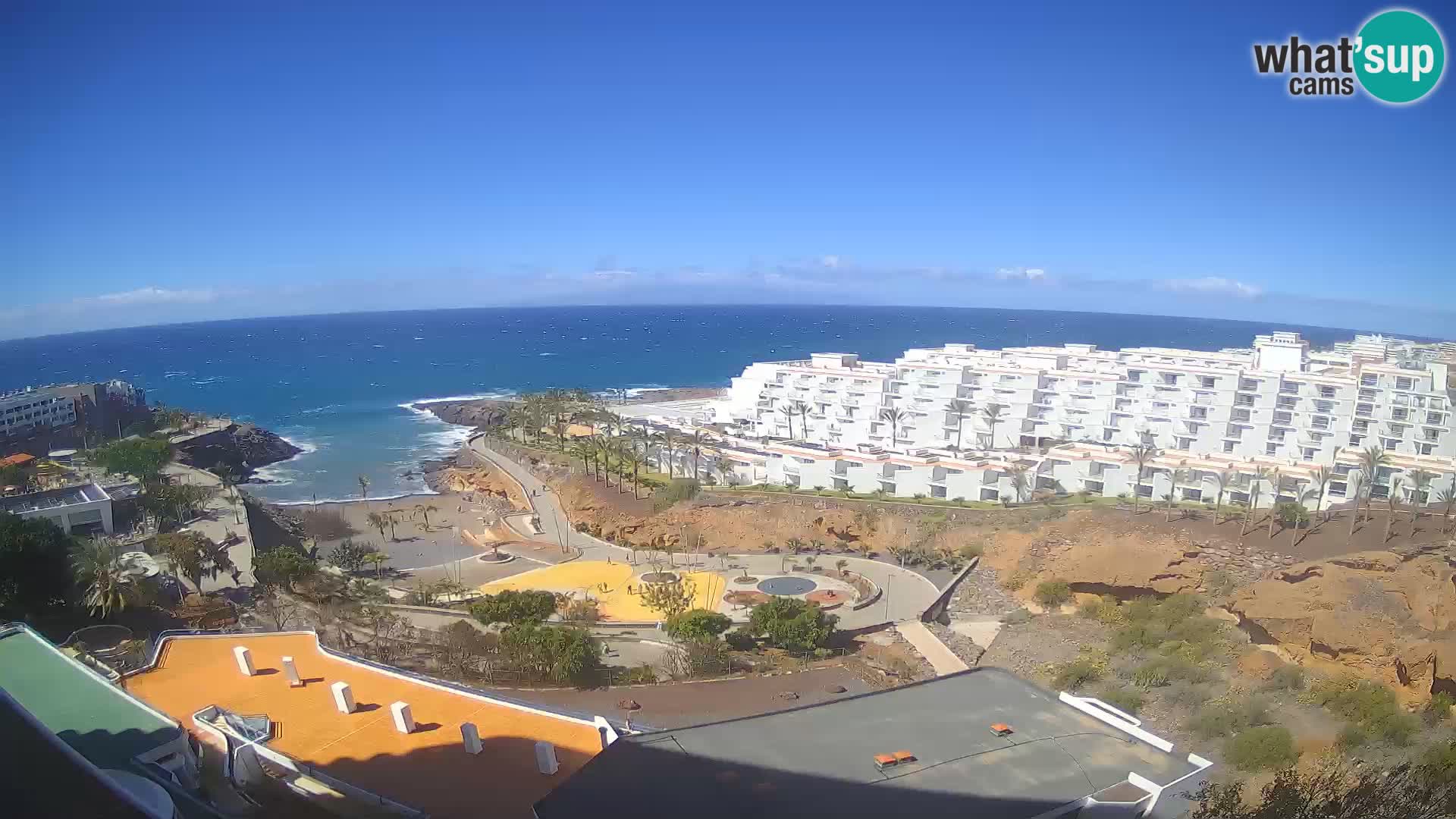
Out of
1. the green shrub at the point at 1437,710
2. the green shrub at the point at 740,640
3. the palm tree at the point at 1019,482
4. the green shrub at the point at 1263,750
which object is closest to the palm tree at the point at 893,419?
the palm tree at the point at 1019,482

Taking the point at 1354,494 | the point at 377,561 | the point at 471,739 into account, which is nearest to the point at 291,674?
the point at 471,739

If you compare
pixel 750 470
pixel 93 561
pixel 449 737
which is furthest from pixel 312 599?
pixel 750 470

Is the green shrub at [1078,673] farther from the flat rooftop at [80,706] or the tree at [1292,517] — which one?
the flat rooftop at [80,706]

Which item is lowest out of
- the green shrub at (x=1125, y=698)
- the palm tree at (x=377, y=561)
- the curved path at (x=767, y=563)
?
the curved path at (x=767, y=563)

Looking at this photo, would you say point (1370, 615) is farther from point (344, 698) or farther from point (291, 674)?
point (291, 674)

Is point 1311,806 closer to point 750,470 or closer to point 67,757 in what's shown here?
point 67,757

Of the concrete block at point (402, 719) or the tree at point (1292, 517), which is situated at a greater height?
the concrete block at point (402, 719)

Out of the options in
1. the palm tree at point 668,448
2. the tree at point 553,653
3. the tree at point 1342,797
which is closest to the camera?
the tree at point 1342,797
